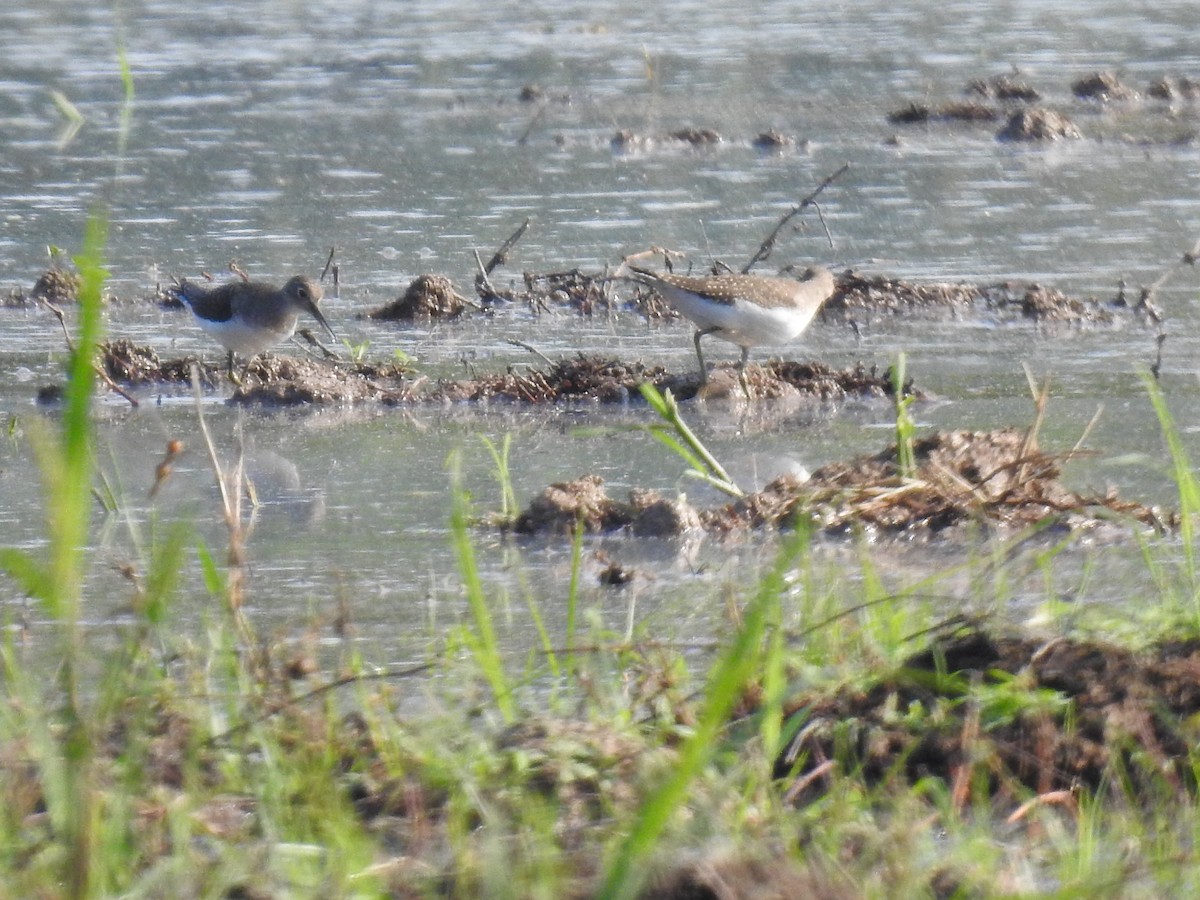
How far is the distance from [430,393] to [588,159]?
6.69 meters

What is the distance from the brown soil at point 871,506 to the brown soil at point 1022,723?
165 cm

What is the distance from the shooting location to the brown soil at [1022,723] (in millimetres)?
3613

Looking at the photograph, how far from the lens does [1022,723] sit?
3.73 m

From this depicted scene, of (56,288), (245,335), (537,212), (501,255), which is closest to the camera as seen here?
(245,335)

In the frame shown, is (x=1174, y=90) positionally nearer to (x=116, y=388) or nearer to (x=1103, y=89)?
(x=1103, y=89)

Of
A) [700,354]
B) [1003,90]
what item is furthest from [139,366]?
[1003,90]

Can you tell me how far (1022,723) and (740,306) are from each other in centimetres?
459

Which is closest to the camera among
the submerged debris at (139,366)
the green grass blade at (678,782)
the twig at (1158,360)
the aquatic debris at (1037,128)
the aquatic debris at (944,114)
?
the green grass blade at (678,782)

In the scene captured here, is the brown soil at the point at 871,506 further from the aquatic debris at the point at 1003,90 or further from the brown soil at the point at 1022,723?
the aquatic debris at the point at 1003,90

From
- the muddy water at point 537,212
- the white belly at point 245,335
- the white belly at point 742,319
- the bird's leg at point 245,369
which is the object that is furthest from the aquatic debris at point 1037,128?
the bird's leg at point 245,369

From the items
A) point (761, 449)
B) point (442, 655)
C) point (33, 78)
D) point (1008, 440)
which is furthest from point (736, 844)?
point (33, 78)

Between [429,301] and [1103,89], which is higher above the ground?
[429,301]

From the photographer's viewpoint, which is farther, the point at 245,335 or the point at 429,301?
the point at 429,301

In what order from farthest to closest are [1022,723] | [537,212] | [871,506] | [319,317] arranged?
[537,212] < [319,317] < [871,506] < [1022,723]
